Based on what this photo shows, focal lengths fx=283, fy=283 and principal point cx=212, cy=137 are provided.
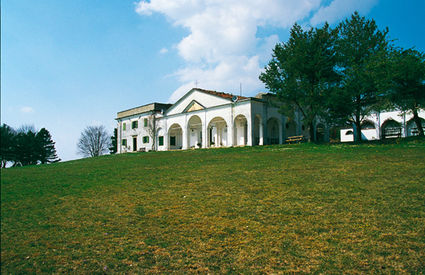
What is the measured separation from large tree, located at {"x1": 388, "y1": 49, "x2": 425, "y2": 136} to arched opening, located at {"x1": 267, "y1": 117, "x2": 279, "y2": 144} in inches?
460

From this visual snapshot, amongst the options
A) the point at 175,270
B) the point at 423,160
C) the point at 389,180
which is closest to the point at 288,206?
the point at 175,270

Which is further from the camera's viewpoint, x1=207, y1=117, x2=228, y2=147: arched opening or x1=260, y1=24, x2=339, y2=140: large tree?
x1=207, y1=117, x2=228, y2=147: arched opening

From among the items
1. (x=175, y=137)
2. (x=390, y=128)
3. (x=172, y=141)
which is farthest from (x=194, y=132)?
(x=390, y=128)

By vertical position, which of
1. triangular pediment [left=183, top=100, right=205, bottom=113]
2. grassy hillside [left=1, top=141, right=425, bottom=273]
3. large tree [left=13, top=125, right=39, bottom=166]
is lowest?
grassy hillside [left=1, top=141, right=425, bottom=273]

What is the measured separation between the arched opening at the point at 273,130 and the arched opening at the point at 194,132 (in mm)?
8024

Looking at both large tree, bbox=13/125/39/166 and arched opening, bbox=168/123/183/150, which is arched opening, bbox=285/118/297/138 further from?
large tree, bbox=13/125/39/166

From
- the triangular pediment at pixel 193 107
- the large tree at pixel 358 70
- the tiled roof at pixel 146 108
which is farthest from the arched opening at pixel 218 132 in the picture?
the large tree at pixel 358 70

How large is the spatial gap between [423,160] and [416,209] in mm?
7346

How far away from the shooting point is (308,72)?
27547 millimetres

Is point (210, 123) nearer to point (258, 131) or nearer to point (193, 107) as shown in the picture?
point (193, 107)

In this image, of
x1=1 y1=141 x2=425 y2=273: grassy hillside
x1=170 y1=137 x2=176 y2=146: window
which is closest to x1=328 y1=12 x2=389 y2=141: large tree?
x1=1 y1=141 x2=425 y2=273: grassy hillside

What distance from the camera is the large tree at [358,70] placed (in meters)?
24.5

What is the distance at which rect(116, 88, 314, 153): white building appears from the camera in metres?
28.9

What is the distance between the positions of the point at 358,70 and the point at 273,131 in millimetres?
10658
